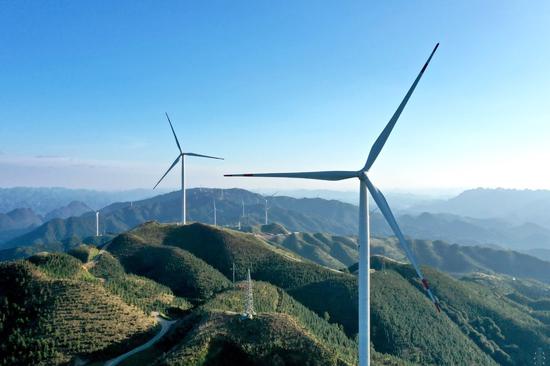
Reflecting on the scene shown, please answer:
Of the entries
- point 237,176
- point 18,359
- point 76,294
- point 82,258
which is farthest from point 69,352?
point 82,258

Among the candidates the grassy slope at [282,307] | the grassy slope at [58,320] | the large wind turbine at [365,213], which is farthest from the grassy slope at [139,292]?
the large wind turbine at [365,213]

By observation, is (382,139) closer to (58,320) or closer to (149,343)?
(149,343)

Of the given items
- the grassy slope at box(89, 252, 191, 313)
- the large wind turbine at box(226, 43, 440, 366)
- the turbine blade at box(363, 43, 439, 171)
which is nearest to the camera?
the large wind turbine at box(226, 43, 440, 366)

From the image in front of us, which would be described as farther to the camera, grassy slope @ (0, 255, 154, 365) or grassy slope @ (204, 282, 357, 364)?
grassy slope @ (204, 282, 357, 364)

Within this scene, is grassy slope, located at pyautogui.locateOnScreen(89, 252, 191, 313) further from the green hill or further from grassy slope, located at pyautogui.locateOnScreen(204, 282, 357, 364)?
the green hill

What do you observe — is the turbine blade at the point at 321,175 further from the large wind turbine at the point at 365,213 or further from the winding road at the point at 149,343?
the winding road at the point at 149,343

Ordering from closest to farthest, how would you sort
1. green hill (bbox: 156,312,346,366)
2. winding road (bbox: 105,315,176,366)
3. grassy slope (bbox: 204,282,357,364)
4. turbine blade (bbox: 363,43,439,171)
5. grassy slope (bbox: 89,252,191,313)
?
turbine blade (bbox: 363,43,439,171) → green hill (bbox: 156,312,346,366) → winding road (bbox: 105,315,176,366) → grassy slope (bbox: 89,252,191,313) → grassy slope (bbox: 204,282,357,364)

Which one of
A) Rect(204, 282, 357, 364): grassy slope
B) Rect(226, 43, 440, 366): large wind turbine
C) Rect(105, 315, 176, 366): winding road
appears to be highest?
Rect(226, 43, 440, 366): large wind turbine

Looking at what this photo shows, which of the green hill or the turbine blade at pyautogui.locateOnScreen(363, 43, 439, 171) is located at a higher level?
the turbine blade at pyautogui.locateOnScreen(363, 43, 439, 171)

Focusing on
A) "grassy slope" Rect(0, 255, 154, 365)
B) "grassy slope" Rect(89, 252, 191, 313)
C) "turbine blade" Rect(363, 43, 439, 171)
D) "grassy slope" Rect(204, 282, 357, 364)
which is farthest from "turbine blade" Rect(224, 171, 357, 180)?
"grassy slope" Rect(89, 252, 191, 313)

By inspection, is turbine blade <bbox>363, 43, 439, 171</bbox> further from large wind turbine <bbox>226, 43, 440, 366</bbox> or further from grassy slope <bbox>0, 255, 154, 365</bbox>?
grassy slope <bbox>0, 255, 154, 365</bbox>

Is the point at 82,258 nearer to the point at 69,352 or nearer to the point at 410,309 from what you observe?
the point at 69,352

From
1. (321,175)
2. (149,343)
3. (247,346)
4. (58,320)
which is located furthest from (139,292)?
(321,175)
